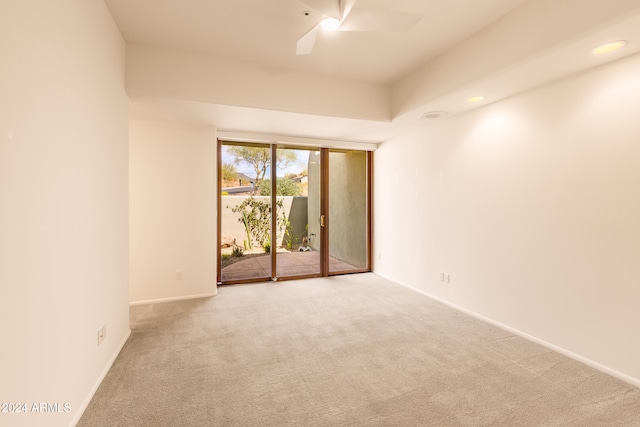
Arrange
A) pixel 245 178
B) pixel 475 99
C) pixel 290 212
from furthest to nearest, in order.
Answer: pixel 290 212, pixel 245 178, pixel 475 99

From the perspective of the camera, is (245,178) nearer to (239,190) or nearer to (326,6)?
(239,190)

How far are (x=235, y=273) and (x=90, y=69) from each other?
3503 millimetres

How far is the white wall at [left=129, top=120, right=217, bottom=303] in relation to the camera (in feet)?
12.7

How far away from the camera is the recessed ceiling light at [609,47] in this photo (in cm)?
203

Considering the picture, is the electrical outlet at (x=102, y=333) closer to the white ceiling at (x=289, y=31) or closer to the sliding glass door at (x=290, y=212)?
the sliding glass door at (x=290, y=212)

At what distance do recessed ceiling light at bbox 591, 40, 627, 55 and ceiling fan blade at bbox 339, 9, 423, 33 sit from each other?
1264mm

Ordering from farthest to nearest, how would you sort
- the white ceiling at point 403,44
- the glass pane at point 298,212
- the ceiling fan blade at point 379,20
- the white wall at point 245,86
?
the glass pane at point 298,212 → the white wall at point 245,86 → the white ceiling at point 403,44 → the ceiling fan blade at point 379,20

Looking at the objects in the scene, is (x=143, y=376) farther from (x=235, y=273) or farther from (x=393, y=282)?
(x=393, y=282)

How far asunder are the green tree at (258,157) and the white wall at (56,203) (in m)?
2.28

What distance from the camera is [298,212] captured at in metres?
5.30

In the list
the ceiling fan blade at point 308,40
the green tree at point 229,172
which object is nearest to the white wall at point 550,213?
A: the ceiling fan blade at point 308,40

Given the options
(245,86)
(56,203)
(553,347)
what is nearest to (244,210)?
(245,86)

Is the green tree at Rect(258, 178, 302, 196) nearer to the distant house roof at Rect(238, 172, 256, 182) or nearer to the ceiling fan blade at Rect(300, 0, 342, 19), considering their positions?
the distant house roof at Rect(238, 172, 256, 182)

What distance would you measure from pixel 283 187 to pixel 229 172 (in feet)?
2.87
